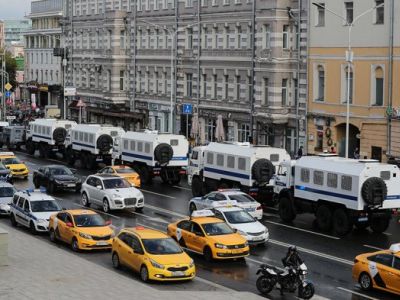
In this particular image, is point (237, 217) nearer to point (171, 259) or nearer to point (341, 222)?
point (341, 222)

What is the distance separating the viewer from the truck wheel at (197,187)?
156ft

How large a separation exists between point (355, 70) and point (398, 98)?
4.43 m

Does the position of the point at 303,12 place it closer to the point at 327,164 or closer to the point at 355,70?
the point at 355,70

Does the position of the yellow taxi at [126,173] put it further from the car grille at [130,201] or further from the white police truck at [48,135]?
the white police truck at [48,135]

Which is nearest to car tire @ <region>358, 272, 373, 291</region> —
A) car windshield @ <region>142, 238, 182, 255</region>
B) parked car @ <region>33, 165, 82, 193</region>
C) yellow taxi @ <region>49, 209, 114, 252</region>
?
car windshield @ <region>142, 238, 182, 255</region>

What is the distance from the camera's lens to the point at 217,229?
30.8 metres

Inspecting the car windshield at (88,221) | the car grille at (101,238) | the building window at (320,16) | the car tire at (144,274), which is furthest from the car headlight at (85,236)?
the building window at (320,16)

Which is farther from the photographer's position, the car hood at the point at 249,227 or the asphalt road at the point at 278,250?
the car hood at the point at 249,227

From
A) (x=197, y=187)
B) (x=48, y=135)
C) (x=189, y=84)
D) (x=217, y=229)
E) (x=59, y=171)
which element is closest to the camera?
(x=217, y=229)

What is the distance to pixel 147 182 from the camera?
5309cm

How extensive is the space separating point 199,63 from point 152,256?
47.6 metres

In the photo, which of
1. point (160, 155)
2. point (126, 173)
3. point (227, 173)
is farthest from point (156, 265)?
point (160, 155)

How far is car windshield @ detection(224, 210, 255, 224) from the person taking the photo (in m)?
33.4

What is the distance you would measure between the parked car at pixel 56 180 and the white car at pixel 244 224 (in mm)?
16099
